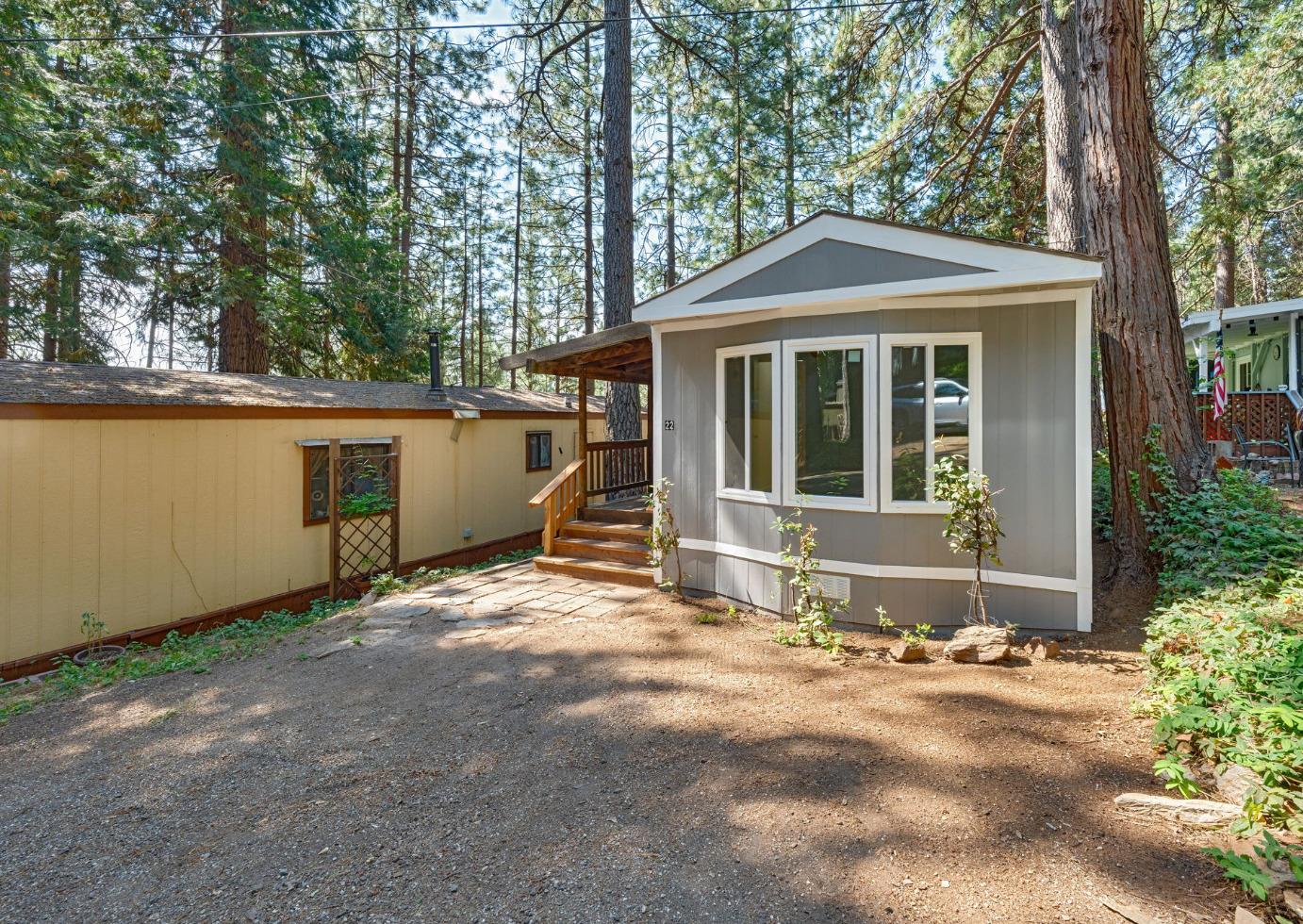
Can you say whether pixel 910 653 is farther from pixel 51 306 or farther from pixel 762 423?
pixel 51 306

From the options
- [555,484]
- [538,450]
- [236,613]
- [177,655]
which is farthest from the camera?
[538,450]

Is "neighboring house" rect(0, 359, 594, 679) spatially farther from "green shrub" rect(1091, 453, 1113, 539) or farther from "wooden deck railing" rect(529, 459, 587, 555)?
"green shrub" rect(1091, 453, 1113, 539)

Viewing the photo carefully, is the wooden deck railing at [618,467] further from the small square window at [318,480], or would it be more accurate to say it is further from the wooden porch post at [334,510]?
the wooden porch post at [334,510]

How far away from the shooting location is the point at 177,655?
518cm

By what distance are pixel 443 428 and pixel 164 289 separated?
443 centimetres

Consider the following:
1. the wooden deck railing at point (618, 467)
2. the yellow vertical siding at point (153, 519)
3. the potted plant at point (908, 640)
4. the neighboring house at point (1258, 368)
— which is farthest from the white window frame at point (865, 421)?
the neighboring house at point (1258, 368)

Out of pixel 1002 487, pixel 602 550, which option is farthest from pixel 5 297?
pixel 1002 487

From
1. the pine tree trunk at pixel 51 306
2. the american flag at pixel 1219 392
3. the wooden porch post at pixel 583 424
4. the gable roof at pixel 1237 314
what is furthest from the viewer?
the gable roof at pixel 1237 314

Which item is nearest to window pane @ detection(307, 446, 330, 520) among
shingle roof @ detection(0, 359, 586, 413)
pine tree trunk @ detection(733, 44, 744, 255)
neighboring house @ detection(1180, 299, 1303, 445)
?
shingle roof @ detection(0, 359, 586, 413)

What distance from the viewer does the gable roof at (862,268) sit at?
164 inches

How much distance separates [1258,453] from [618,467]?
31.3ft

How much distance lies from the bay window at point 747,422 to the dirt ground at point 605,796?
60.0 inches

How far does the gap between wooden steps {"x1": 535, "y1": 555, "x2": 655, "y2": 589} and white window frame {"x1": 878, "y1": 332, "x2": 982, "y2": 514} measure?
2587mm

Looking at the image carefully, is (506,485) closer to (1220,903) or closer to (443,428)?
(443,428)
